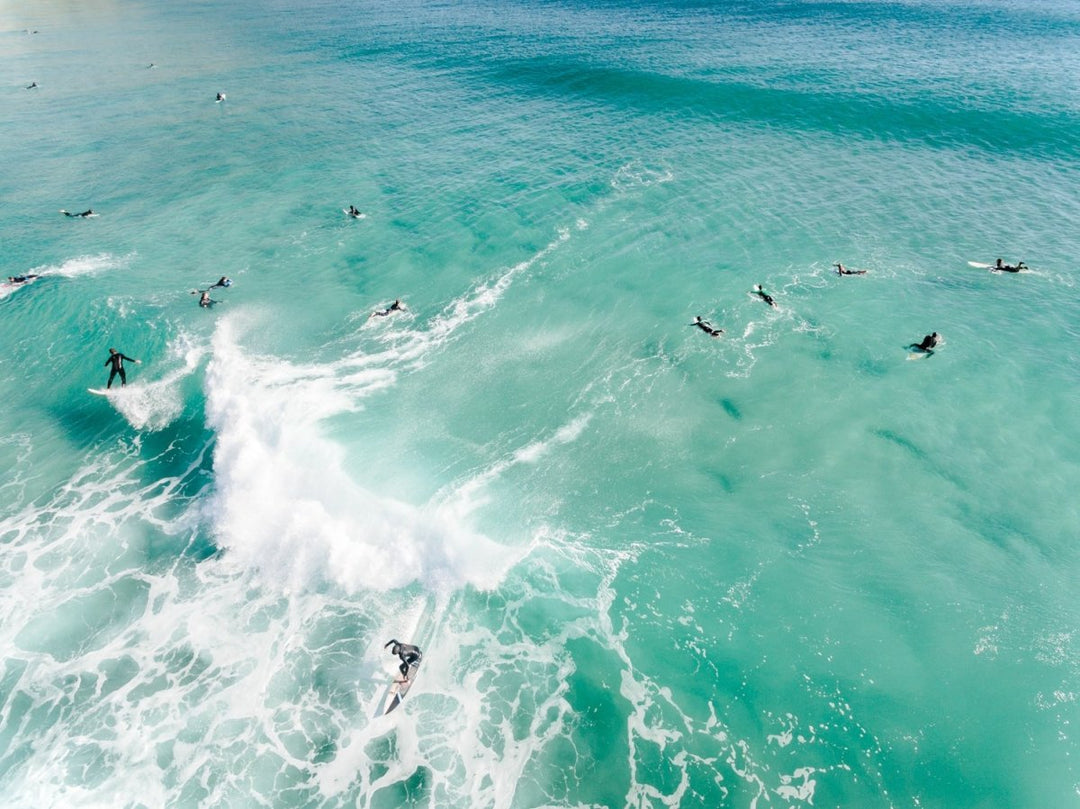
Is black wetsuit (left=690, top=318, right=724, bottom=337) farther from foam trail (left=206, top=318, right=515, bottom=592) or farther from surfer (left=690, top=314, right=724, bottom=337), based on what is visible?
foam trail (left=206, top=318, right=515, bottom=592)

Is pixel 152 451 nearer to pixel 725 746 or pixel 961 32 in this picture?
pixel 725 746

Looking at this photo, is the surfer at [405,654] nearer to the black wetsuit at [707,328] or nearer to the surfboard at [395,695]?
the surfboard at [395,695]

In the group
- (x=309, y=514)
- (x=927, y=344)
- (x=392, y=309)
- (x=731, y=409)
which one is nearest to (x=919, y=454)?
(x=927, y=344)

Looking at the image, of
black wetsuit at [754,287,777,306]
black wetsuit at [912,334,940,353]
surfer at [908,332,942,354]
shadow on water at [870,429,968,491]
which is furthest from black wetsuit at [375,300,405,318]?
black wetsuit at [912,334,940,353]

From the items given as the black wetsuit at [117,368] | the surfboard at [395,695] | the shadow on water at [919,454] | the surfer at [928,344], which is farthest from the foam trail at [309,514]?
the surfer at [928,344]

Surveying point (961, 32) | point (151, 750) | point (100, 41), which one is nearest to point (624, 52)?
point (961, 32)

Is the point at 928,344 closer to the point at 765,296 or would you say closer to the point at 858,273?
the point at 858,273
